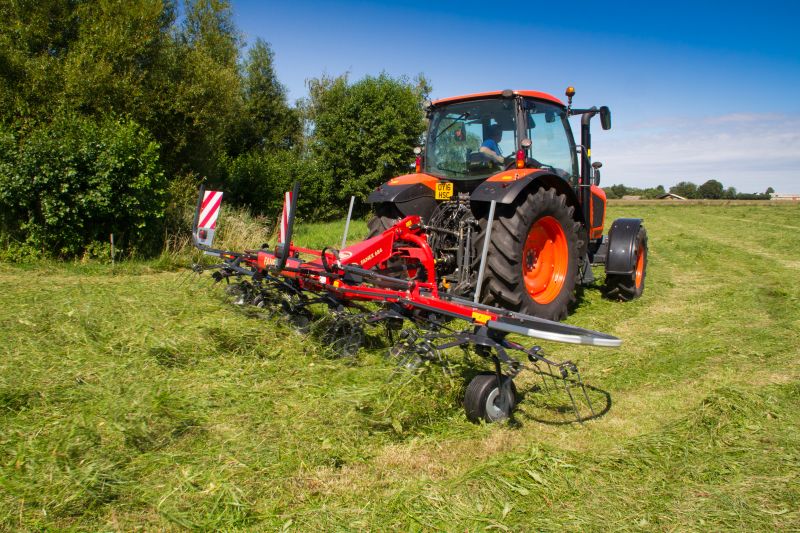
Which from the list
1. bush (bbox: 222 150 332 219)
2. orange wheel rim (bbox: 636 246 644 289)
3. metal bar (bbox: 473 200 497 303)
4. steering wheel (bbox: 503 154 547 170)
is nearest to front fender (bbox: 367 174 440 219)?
steering wheel (bbox: 503 154 547 170)

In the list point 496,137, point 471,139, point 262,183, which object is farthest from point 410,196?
point 262,183

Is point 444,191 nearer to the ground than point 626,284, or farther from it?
farther from it

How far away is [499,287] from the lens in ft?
17.1

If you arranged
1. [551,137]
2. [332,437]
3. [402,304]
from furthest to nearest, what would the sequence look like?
1. [551,137]
2. [402,304]
3. [332,437]

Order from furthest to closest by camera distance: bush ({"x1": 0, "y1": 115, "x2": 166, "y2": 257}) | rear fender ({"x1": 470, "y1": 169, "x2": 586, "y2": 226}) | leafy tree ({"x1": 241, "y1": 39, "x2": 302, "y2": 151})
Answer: leafy tree ({"x1": 241, "y1": 39, "x2": 302, "y2": 151}) < bush ({"x1": 0, "y1": 115, "x2": 166, "y2": 257}) < rear fender ({"x1": 470, "y1": 169, "x2": 586, "y2": 226})

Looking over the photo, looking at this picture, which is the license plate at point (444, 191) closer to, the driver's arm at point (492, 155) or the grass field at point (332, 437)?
the driver's arm at point (492, 155)

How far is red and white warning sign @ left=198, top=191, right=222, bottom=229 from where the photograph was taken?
5.44 meters

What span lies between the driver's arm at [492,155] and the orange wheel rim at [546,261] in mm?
764

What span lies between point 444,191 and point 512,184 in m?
0.93

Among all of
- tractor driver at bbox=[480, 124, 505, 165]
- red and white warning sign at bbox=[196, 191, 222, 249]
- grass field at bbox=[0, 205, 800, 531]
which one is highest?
tractor driver at bbox=[480, 124, 505, 165]

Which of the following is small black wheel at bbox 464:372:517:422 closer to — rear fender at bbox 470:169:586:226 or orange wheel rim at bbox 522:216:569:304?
rear fender at bbox 470:169:586:226

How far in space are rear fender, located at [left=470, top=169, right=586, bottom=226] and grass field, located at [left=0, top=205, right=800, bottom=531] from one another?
4.73 feet

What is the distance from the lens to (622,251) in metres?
7.01

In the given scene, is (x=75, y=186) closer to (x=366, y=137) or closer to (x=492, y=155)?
(x=492, y=155)
